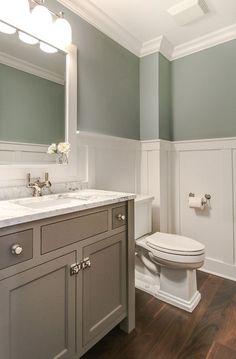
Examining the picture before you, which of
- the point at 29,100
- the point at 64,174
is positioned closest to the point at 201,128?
the point at 64,174

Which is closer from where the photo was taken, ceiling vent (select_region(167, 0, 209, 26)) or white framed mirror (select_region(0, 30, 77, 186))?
white framed mirror (select_region(0, 30, 77, 186))

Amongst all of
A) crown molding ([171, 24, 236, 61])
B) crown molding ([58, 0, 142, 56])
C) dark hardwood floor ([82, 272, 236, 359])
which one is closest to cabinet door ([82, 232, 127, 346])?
dark hardwood floor ([82, 272, 236, 359])

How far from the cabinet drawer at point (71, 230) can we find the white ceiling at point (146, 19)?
1587mm

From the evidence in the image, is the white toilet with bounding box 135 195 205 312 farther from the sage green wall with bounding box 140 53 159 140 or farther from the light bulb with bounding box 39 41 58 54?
the light bulb with bounding box 39 41 58 54

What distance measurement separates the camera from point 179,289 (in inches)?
66.4

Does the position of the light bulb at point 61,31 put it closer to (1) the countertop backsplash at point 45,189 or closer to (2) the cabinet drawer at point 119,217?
(1) the countertop backsplash at point 45,189

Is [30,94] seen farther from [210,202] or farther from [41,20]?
[210,202]

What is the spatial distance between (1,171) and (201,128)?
6.22ft

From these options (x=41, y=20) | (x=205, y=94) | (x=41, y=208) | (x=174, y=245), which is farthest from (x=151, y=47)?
(x=41, y=208)

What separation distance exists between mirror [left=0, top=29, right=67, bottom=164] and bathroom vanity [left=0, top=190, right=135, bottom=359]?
370mm

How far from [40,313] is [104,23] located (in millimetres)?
2161

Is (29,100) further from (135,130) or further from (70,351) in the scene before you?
(70,351)

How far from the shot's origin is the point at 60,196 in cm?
142

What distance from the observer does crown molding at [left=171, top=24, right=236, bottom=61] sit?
2.06 m
